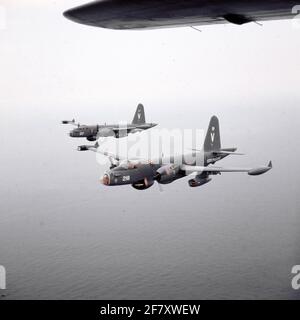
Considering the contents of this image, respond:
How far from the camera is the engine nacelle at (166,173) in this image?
122 feet

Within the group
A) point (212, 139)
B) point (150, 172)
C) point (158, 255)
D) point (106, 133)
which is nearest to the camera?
point (150, 172)

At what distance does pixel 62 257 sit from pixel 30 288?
58.4 feet

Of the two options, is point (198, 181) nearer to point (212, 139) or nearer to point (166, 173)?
point (166, 173)

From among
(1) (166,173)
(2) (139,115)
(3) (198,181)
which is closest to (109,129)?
(2) (139,115)

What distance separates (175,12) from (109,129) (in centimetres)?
4493

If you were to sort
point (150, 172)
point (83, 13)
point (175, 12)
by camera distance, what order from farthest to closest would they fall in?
point (150, 172) < point (175, 12) < point (83, 13)

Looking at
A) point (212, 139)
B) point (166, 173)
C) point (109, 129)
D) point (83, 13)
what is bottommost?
point (166, 173)

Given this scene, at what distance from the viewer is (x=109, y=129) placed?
5478cm

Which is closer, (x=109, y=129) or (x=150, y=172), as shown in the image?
(x=150, y=172)

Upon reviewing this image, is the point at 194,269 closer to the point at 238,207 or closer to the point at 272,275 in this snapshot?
the point at 272,275

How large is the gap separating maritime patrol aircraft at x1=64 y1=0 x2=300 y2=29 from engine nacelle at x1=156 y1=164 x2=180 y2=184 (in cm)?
2586

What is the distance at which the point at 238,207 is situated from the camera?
196 meters
